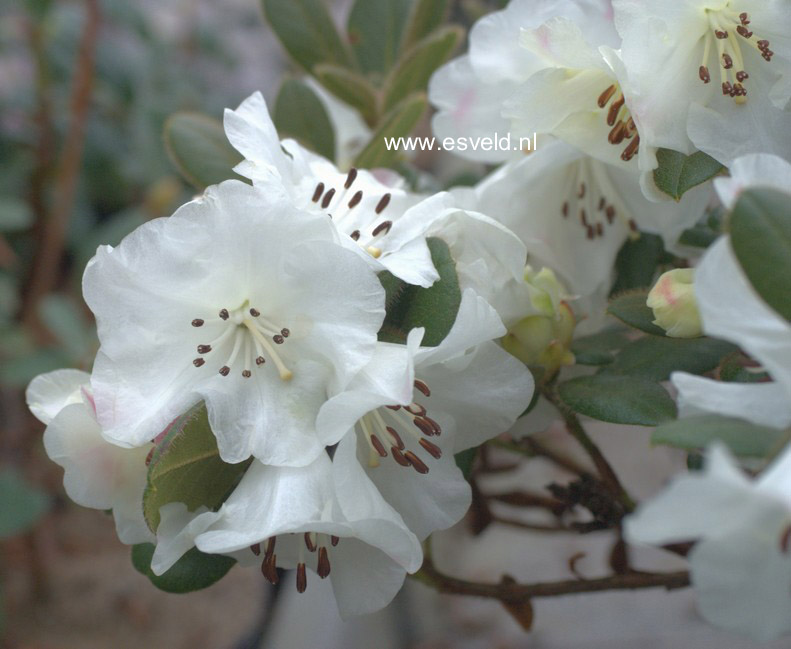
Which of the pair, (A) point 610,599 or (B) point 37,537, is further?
(B) point 37,537

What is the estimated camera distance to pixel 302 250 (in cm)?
52

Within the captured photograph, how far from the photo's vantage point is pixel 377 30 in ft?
3.34

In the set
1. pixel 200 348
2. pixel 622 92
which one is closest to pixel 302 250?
pixel 200 348

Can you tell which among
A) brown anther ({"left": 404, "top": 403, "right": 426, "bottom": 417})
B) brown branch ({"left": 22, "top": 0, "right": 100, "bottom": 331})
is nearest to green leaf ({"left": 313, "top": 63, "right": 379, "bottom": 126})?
brown anther ({"left": 404, "top": 403, "right": 426, "bottom": 417})

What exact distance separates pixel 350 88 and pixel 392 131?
0.15 metres

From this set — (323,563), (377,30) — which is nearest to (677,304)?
(323,563)

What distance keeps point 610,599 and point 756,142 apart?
1.28 metres

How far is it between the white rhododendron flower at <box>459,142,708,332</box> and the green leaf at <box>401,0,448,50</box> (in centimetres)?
32

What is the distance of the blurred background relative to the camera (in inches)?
60.8

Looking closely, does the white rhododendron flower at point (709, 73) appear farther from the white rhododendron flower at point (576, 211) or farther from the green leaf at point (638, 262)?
the green leaf at point (638, 262)

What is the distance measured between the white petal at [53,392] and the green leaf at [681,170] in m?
0.43

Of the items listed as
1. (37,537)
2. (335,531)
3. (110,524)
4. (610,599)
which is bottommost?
(110,524)

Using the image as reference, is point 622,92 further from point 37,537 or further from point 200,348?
point 37,537

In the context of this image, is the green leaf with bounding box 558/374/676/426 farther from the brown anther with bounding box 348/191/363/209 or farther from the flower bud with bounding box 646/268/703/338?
the brown anther with bounding box 348/191/363/209
